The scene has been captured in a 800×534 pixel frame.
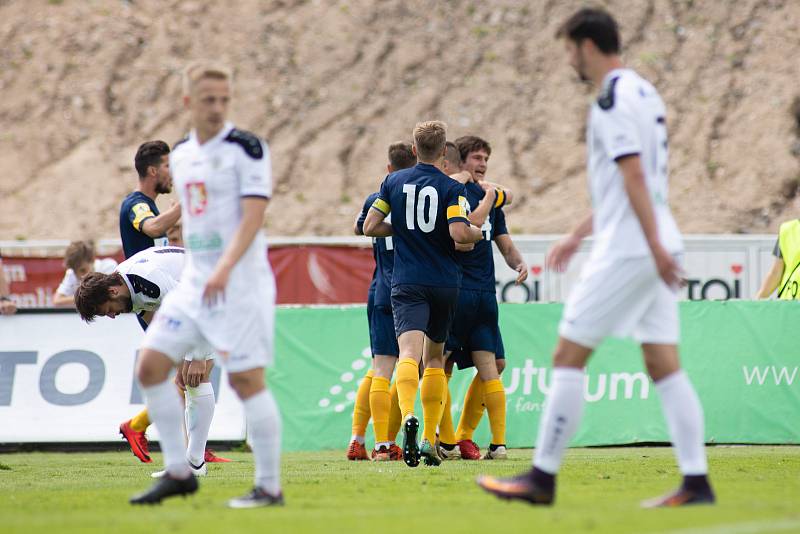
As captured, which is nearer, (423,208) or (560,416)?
(560,416)

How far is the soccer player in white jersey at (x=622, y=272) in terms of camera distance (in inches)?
230

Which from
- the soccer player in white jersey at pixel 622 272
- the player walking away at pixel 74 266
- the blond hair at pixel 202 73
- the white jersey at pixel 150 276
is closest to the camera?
the soccer player in white jersey at pixel 622 272

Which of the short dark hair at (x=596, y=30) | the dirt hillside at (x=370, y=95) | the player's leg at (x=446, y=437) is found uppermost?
the dirt hillside at (x=370, y=95)

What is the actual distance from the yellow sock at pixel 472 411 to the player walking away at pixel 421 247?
1.41m

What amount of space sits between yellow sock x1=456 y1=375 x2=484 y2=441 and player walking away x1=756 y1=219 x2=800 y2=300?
9.40 ft

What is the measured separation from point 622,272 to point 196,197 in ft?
6.53

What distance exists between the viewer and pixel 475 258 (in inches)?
420

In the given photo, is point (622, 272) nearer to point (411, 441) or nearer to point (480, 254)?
point (411, 441)

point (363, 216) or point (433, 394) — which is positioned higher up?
point (363, 216)

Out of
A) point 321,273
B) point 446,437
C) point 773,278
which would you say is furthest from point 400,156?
point 321,273

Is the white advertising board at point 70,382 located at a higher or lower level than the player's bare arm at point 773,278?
lower

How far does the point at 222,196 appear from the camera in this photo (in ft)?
20.4

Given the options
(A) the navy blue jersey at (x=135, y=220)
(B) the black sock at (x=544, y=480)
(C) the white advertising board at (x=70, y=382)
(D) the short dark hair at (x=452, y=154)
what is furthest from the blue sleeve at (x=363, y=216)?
(B) the black sock at (x=544, y=480)

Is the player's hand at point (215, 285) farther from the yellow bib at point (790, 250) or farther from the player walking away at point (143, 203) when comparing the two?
the yellow bib at point (790, 250)
